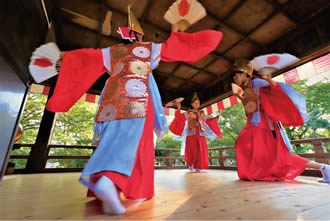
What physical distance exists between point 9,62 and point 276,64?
2.84 meters

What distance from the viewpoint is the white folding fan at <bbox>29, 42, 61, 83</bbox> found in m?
1.22

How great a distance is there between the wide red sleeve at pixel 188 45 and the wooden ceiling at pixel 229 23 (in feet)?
4.81

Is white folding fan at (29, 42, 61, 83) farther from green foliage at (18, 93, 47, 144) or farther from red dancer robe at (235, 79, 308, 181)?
green foliage at (18, 93, 47, 144)

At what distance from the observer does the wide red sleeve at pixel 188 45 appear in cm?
131

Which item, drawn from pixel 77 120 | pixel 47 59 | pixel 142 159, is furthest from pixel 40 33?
pixel 77 120

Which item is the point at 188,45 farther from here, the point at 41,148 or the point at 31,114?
the point at 31,114

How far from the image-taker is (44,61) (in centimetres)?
125

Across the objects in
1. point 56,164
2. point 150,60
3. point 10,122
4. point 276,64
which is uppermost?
point 276,64

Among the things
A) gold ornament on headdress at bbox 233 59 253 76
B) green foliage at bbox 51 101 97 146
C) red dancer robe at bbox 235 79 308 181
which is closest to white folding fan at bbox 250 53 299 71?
red dancer robe at bbox 235 79 308 181

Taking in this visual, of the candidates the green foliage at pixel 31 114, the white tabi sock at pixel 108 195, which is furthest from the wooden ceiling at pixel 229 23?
the green foliage at pixel 31 114

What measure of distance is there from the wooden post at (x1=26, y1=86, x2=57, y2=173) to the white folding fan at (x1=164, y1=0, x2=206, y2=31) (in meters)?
3.99

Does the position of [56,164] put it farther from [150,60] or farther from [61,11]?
[150,60]

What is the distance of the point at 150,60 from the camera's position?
127cm

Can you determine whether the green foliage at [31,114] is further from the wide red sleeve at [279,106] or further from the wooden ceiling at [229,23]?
the wide red sleeve at [279,106]
